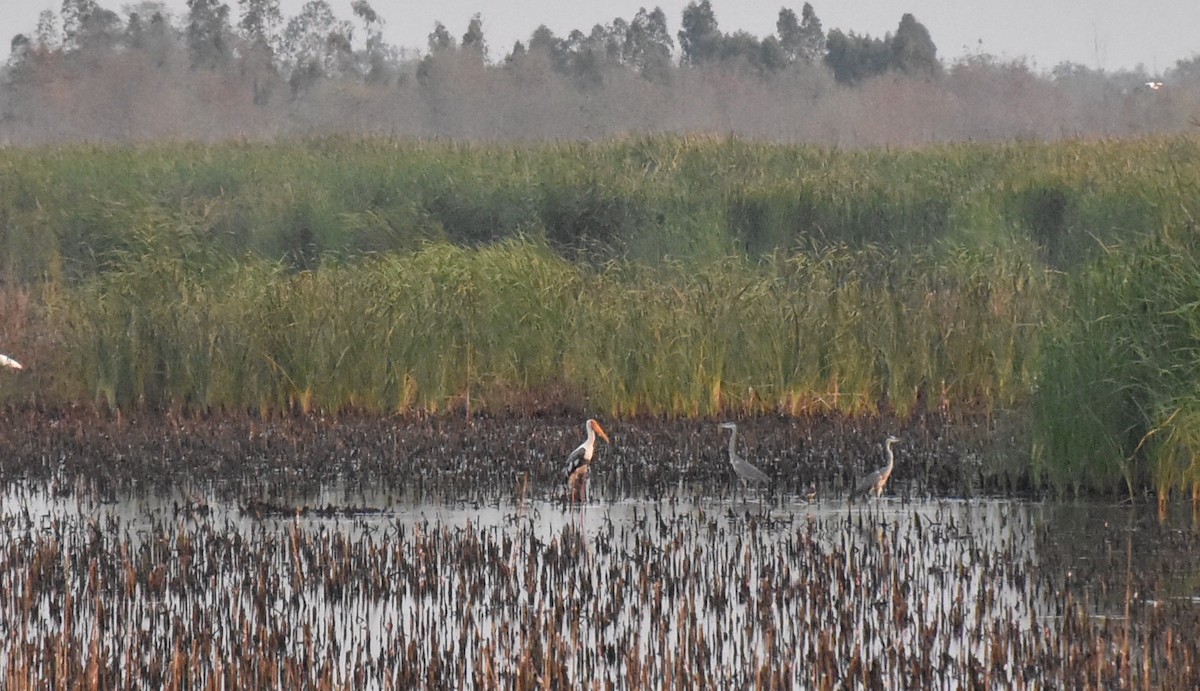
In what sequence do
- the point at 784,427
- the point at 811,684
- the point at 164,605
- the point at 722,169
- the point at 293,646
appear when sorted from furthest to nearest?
the point at 722,169, the point at 784,427, the point at 164,605, the point at 293,646, the point at 811,684

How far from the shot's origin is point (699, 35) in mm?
56438

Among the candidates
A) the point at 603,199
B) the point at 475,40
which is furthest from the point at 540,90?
the point at 603,199

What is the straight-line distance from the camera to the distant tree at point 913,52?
53188mm

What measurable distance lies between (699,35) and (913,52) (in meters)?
6.83

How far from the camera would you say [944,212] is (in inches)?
800

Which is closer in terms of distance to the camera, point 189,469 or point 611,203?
point 189,469

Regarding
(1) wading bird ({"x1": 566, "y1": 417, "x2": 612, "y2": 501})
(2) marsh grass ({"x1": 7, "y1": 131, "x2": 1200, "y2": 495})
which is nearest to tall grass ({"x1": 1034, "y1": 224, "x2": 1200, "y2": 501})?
(2) marsh grass ({"x1": 7, "y1": 131, "x2": 1200, "y2": 495})

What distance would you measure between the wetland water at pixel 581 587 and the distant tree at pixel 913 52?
1750 inches

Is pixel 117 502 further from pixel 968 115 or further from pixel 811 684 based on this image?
pixel 968 115

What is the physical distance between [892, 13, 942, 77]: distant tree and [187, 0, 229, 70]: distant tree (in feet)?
65.7

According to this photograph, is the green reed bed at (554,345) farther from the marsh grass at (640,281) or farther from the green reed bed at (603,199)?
the green reed bed at (603,199)

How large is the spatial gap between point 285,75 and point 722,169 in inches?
1305

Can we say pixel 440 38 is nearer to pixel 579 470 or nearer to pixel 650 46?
pixel 650 46

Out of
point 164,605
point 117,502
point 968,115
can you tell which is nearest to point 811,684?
point 164,605
